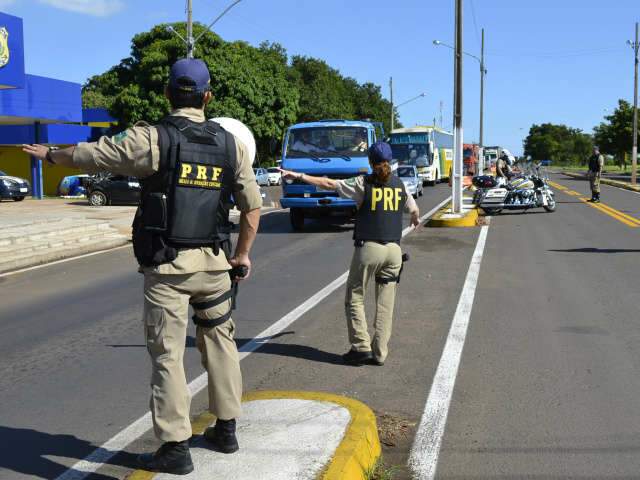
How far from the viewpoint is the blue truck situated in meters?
17.9

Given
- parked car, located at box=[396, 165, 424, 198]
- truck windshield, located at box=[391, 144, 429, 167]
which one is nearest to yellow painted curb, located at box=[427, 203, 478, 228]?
parked car, located at box=[396, 165, 424, 198]

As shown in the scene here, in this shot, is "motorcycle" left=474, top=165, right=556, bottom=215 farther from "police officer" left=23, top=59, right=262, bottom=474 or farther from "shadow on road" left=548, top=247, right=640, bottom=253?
"police officer" left=23, top=59, right=262, bottom=474

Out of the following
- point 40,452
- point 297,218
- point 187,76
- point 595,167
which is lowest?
point 40,452

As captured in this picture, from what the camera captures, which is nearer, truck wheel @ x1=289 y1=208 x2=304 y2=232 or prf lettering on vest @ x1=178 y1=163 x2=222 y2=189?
prf lettering on vest @ x1=178 y1=163 x2=222 y2=189

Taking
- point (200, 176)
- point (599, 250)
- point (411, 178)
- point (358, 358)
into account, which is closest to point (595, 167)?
point (411, 178)

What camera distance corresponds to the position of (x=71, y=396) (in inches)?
224

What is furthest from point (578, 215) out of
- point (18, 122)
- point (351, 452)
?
point (18, 122)

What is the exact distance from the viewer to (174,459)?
3.89 metres

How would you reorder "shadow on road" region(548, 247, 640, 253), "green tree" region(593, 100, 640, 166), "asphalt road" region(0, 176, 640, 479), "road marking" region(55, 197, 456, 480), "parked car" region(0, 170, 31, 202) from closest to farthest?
"road marking" region(55, 197, 456, 480) < "asphalt road" region(0, 176, 640, 479) < "shadow on road" region(548, 247, 640, 253) < "parked car" region(0, 170, 31, 202) < "green tree" region(593, 100, 640, 166)

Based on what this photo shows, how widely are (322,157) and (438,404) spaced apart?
1318 centimetres

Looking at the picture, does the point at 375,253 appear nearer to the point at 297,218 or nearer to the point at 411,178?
the point at 297,218

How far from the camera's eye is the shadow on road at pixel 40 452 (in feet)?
14.1

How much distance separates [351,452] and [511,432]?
124cm

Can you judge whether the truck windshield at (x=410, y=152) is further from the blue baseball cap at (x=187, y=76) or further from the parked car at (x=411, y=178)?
the blue baseball cap at (x=187, y=76)
